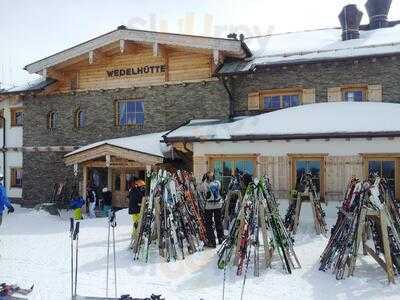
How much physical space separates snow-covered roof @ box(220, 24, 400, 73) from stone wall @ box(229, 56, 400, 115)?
342 millimetres

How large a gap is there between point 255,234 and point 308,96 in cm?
887

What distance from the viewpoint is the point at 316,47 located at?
54.4ft

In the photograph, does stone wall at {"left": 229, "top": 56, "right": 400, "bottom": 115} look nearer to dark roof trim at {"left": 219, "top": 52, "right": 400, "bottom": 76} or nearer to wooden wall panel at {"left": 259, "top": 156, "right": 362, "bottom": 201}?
dark roof trim at {"left": 219, "top": 52, "right": 400, "bottom": 76}

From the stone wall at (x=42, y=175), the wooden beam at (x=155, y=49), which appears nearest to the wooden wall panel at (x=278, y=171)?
the wooden beam at (x=155, y=49)

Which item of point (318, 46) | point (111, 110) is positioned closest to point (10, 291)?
point (111, 110)

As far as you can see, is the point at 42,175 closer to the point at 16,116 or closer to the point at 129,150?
the point at 16,116

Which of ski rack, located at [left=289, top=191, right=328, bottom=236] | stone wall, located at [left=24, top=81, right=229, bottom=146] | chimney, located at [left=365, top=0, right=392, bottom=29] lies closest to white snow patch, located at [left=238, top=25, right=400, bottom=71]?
chimney, located at [left=365, top=0, right=392, bottom=29]

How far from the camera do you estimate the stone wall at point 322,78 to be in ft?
47.1

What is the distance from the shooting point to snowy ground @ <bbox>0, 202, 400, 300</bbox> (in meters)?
6.50

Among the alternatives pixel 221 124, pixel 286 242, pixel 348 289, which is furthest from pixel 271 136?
pixel 348 289

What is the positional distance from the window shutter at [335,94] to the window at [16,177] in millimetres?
15684

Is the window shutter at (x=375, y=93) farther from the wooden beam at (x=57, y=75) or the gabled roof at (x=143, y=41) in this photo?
the wooden beam at (x=57, y=75)

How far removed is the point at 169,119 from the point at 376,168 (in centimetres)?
856

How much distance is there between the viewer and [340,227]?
25.0ft
